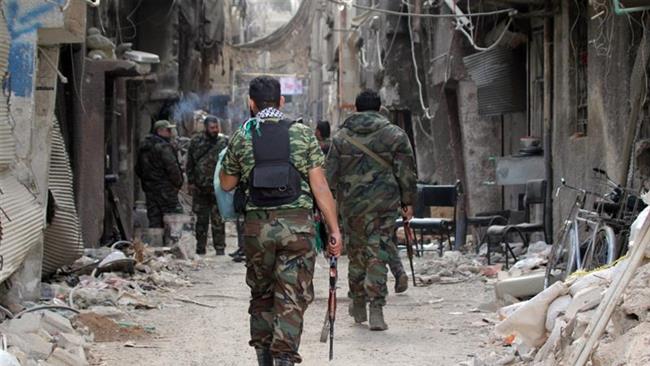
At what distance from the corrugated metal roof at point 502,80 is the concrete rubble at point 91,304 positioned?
4.77 m

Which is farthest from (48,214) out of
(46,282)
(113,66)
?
(113,66)

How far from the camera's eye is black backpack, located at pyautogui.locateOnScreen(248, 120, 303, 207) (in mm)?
6305

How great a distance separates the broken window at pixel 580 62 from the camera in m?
12.9

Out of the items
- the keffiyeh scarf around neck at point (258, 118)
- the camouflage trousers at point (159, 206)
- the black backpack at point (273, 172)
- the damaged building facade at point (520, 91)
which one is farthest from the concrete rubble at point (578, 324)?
the camouflage trousers at point (159, 206)

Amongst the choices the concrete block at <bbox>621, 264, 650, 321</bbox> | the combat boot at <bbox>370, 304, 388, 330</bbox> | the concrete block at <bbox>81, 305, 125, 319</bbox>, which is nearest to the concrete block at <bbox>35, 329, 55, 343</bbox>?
the concrete block at <bbox>81, 305, 125, 319</bbox>

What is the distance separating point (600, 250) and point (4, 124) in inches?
170

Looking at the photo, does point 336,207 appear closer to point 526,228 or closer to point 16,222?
point 16,222

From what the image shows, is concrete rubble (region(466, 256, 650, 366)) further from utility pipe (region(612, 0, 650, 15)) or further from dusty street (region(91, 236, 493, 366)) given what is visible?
utility pipe (region(612, 0, 650, 15))

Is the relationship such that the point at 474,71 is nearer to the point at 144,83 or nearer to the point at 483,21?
the point at 483,21

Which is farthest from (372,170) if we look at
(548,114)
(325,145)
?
(325,145)

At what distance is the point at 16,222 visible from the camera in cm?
792

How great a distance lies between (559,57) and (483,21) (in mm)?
3759

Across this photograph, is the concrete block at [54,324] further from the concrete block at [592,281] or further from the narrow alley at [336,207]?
the concrete block at [592,281]

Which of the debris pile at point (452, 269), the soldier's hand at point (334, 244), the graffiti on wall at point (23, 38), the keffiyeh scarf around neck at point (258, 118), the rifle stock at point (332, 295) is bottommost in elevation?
the debris pile at point (452, 269)
